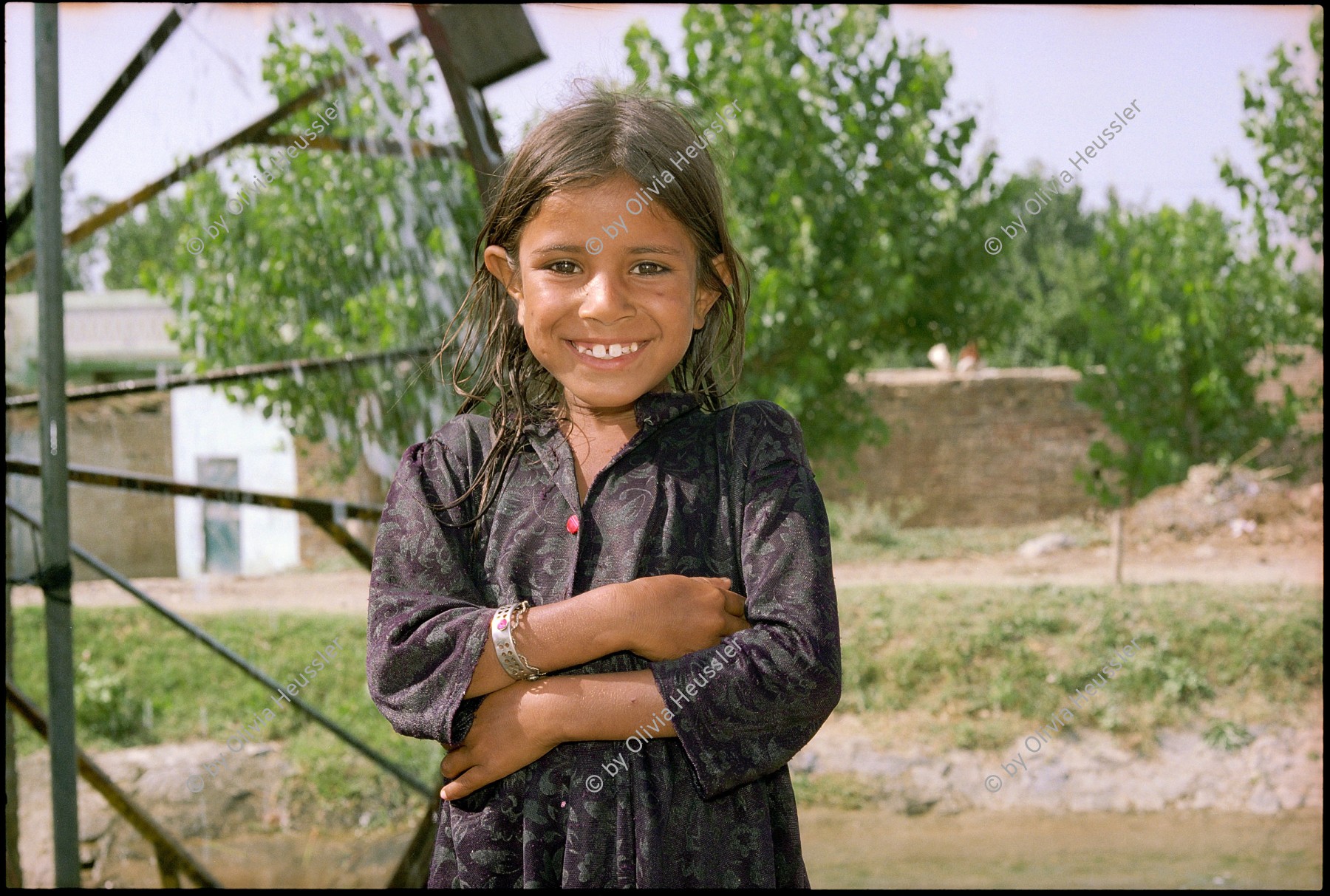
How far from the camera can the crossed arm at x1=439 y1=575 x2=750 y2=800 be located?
1076 millimetres

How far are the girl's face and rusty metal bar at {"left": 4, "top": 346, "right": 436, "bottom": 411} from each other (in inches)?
71.7

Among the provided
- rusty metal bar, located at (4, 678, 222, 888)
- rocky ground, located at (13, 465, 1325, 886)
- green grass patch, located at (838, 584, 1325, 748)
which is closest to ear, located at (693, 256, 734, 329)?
rusty metal bar, located at (4, 678, 222, 888)

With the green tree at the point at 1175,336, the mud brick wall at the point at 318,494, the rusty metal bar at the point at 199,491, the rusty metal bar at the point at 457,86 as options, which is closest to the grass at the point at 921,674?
the green tree at the point at 1175,336

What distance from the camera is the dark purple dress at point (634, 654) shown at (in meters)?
1.07

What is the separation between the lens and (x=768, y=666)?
41.5 inches

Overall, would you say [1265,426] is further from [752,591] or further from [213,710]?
[752,591]

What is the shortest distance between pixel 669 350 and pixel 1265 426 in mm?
9933

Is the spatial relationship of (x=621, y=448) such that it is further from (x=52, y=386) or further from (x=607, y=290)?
(x=52, y=386)

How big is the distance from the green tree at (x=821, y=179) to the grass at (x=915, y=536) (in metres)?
3.05

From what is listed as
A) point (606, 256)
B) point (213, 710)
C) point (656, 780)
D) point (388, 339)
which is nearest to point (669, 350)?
point (606, 256)

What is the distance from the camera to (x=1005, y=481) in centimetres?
1358

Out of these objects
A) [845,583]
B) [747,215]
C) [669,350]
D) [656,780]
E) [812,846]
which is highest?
[747,215]

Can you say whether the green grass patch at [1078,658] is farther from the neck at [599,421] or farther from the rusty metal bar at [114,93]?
the neck at [599,421]

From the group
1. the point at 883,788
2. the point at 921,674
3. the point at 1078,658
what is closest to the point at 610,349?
the point at 883,788
